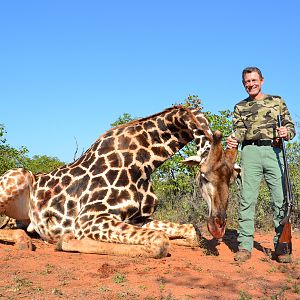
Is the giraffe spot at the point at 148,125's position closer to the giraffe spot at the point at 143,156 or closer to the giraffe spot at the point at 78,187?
the giraffe spot at the point at 143,156

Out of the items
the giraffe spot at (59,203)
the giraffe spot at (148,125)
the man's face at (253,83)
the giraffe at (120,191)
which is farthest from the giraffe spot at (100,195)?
the man's face at (253,83)

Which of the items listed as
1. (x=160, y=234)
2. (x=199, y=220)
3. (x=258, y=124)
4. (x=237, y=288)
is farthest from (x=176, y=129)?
(x=199, y=220)

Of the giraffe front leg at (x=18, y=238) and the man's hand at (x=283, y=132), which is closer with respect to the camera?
the man's hand at (x=283, y=132)

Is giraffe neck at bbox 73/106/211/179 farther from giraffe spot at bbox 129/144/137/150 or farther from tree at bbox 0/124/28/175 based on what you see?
tree at bbox 0/124/28/175

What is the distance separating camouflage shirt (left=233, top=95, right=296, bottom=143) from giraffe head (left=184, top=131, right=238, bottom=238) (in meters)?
0.47

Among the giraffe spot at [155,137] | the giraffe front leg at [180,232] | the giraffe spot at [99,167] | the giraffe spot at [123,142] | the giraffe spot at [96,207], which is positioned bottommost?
the giraffe front leg at [180,232]

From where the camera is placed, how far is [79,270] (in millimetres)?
4629

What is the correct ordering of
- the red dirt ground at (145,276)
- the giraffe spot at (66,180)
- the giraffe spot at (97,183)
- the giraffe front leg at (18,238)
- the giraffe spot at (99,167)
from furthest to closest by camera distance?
the giraffe spot at (66,180) < the giraffe spot at (99,167) < the giraffe spot at (97,183) < the giraffe front leg at (18,238) < the red dirt ground at (145,276)

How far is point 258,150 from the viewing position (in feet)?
18.8

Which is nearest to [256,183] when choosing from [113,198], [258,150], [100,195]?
[258,150]

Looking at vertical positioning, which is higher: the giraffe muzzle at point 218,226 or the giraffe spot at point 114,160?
the giraffe spot at point 114,160

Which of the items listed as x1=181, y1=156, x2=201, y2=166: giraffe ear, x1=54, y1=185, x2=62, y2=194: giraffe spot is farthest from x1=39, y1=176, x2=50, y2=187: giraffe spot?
x1=181, y1=156, x2=201, y2=166: giraffe ear

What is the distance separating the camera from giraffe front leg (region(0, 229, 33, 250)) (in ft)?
19.6

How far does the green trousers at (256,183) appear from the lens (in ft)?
18.7
